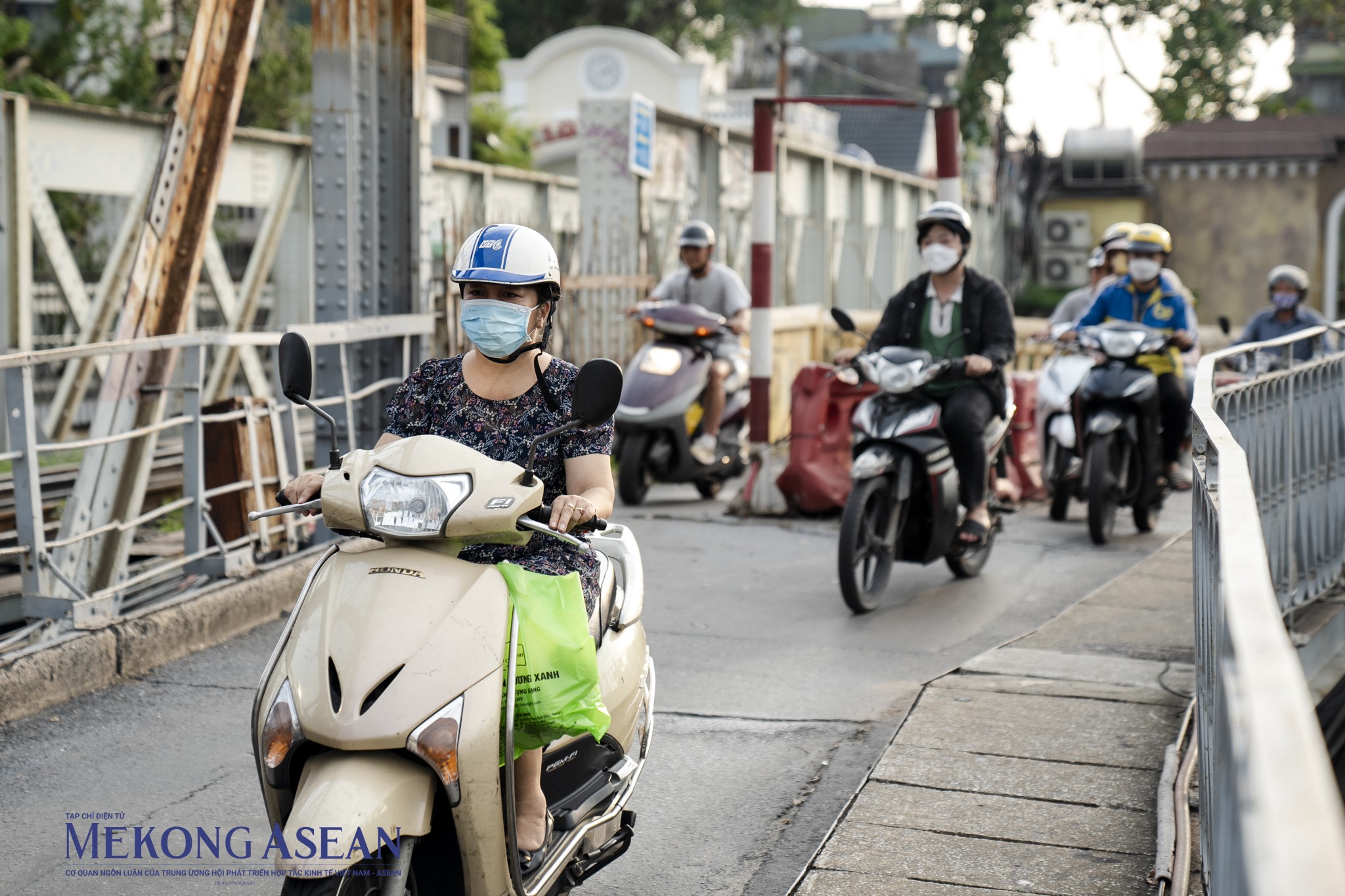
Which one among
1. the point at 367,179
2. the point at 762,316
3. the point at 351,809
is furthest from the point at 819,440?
the point at 351,809

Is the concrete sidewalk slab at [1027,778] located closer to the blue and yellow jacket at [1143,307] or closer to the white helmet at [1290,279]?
the blue and yellow jacket at [1143,307]

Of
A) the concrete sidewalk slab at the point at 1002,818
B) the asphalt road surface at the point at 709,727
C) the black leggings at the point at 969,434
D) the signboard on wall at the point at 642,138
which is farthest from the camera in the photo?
the signboard on wall at the point at 642,138

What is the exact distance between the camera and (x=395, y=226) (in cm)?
809

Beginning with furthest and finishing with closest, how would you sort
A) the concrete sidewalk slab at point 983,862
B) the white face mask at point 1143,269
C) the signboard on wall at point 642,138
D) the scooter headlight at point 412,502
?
the signboard on wall at point 642,138 < the white face mask at point 1143,269 < the concrete sidewalk slab at point 983,862 < the scooter headlight at point 412,502

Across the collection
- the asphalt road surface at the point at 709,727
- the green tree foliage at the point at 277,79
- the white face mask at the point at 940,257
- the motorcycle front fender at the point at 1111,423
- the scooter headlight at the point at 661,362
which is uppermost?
the green tree foliage at the point at 277,79

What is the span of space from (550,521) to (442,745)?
0.56 metres

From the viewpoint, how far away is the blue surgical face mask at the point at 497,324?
3.63 m

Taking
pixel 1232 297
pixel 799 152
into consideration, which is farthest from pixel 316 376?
pixel 1232 297

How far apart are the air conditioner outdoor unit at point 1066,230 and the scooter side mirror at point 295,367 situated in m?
28.6

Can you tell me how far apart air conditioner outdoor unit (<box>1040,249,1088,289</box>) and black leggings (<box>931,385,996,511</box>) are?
24.3m


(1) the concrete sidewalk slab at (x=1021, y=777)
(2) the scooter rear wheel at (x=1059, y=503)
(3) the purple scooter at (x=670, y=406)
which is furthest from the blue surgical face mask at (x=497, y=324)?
(2) the scooter rear wheel at (x=1059, y=503)

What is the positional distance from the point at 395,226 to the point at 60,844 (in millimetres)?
4449

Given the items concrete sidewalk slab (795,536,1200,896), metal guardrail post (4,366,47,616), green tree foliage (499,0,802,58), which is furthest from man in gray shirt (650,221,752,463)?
green tree foliage (499,0,802,58)

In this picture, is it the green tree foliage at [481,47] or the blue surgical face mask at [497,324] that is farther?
the green tree foliage at [481,47]
